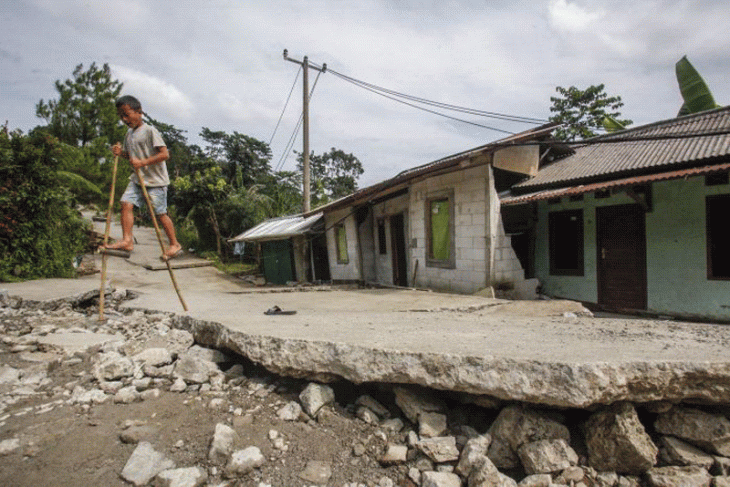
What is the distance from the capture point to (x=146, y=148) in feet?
12.7

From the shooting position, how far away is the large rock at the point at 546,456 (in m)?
2.05

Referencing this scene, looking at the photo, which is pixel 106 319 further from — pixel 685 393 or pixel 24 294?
pixel 685 393

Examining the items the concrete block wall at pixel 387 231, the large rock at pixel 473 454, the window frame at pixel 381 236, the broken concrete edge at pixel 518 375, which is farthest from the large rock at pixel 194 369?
the window frame at pixel 381 236

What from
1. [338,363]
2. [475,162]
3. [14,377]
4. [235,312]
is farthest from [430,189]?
[14,377]

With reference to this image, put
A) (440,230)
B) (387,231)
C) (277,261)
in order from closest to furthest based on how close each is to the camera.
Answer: (440,230)
(387,231)
(277,261)

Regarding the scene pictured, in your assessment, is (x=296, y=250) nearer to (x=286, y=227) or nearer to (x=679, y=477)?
(x=286, y=227)

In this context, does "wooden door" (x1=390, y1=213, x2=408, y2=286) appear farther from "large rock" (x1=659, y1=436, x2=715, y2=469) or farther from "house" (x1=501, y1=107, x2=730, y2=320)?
"large rock" (x1=659, y1=436, x2=715, y2=469)

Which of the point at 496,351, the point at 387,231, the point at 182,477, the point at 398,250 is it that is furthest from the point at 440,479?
the point at 387,231

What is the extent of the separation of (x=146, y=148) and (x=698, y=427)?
207 inches

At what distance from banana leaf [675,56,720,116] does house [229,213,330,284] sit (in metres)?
11.0

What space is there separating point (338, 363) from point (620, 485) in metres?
1.83

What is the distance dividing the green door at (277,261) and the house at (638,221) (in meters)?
9.11

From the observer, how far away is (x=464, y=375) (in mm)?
2273

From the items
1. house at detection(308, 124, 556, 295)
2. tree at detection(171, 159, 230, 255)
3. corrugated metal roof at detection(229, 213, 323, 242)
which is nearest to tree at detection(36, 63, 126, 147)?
tree at detection(171, 159, 230, 255)
